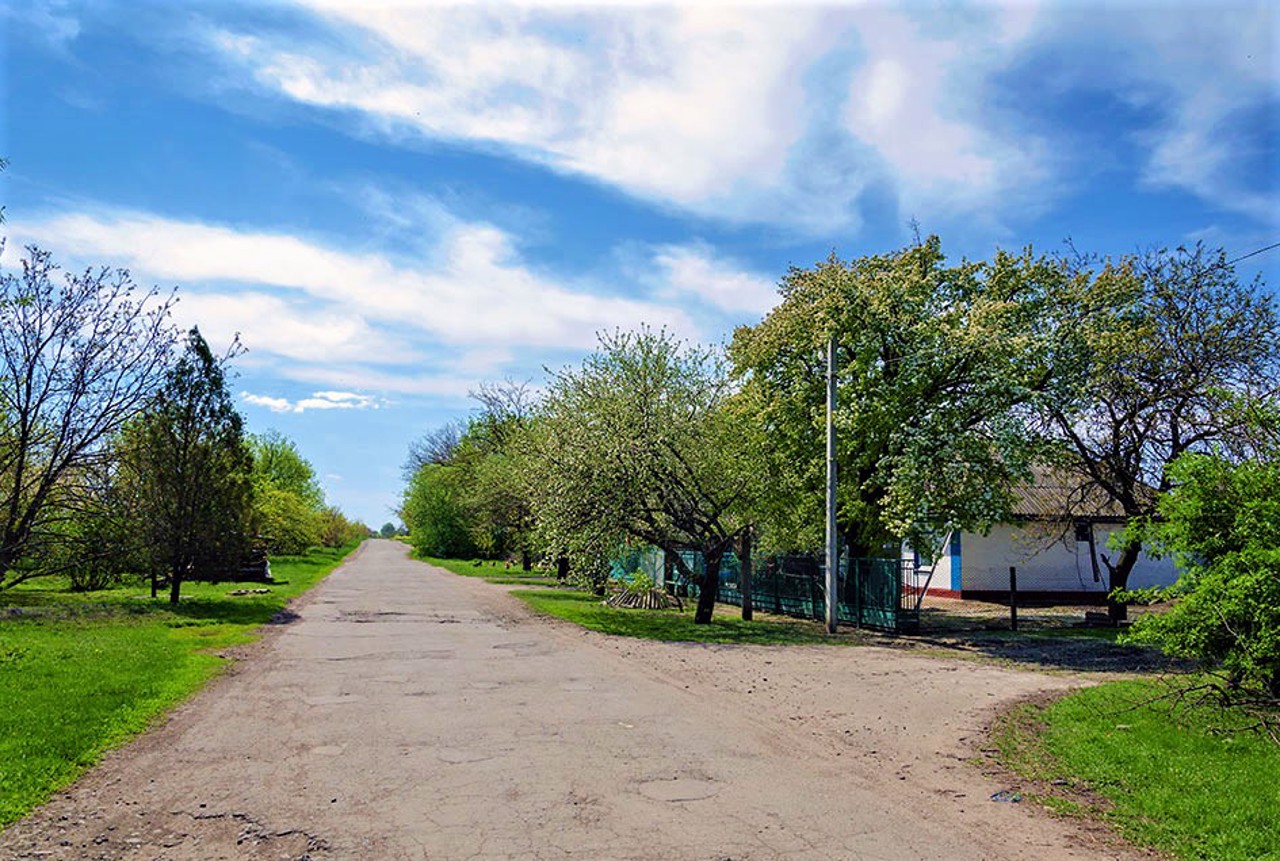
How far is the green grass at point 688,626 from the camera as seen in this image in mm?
19922

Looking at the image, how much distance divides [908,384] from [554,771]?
15.9 m

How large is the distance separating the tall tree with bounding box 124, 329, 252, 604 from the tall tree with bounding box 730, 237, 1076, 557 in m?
14.1

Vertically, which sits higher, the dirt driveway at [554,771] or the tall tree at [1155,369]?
the tall tree at [1155,369]

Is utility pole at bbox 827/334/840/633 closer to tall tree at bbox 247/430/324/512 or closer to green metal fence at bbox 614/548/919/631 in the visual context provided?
green metal fence at bbox 614/548/919/631

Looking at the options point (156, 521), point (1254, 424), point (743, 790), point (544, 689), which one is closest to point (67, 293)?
point (156, 521)

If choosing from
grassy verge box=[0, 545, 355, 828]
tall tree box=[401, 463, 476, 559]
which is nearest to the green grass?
grassy verge box=[0, 545, 355, 828]

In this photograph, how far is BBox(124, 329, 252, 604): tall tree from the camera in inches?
917

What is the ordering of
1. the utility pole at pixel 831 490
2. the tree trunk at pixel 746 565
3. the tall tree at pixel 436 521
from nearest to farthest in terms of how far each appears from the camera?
the utility pole at pixel 831 490 → the tree trunk at pixel 746 565 → the tall tree at pixel 436 521

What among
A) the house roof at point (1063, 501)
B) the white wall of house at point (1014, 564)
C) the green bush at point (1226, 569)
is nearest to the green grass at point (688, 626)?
the house roof at point (1063, 501)

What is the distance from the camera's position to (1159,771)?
761cm

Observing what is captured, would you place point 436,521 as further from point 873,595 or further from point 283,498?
point 873,595

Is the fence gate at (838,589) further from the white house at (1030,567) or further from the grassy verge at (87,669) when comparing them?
the grassy verge at (87,669)

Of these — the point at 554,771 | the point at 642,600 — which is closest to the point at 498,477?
the point at 642,600

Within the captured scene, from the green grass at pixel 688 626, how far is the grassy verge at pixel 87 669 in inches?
307
